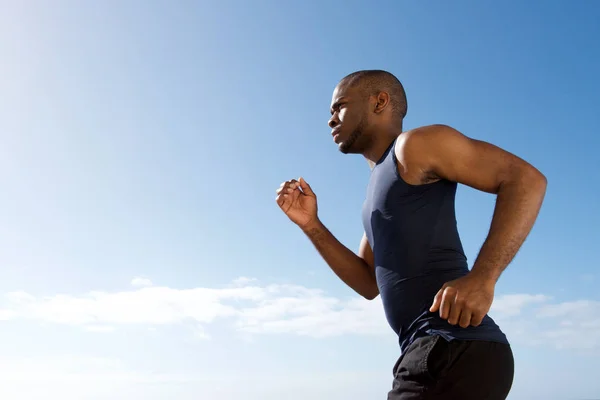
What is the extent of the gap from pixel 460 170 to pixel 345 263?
1716 mm

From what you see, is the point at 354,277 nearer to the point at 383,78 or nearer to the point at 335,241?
the point at 335,241

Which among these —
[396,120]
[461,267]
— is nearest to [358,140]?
[396,120]

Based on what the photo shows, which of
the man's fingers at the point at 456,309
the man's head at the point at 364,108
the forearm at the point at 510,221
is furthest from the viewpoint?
the man's head at the point at 364,108

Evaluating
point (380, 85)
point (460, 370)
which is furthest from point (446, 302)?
point (380, 85)

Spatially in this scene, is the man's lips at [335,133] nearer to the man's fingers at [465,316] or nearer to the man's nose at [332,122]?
the man's nose at [332,122]

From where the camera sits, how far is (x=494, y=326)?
3.51 meters

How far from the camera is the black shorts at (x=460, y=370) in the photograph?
3.33 m

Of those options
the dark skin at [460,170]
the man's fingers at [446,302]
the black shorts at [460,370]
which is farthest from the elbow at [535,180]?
the black shorts at [460,370]

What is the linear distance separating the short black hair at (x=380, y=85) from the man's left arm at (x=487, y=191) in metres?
1.17

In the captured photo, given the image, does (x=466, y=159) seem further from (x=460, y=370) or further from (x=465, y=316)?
(x=460, y=370)

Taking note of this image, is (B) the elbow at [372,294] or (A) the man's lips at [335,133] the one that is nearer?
(A) the man's lips at [335,133]

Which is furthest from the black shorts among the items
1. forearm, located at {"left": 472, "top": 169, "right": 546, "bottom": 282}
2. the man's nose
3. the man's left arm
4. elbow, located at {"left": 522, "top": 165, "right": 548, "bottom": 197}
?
→ the man's nose

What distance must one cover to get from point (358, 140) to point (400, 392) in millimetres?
1866

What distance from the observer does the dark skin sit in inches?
120
